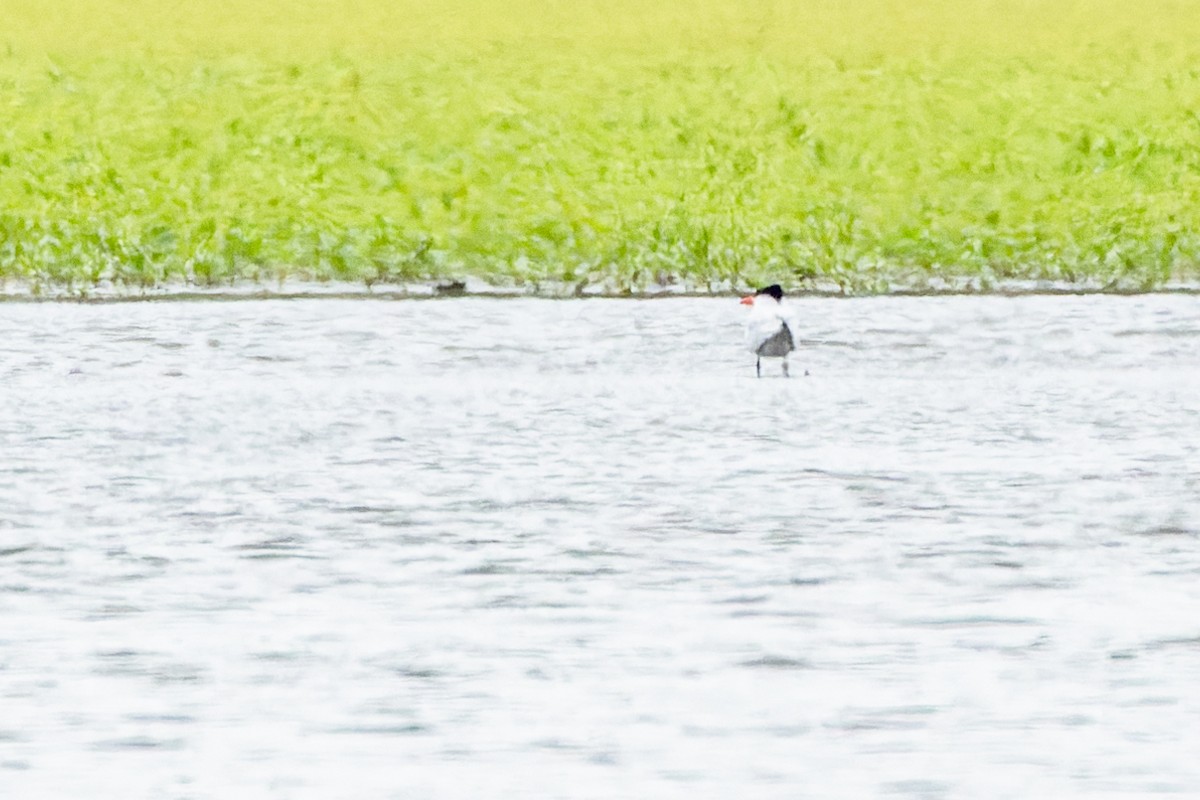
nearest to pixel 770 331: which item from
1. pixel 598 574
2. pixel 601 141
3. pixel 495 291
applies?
pixel 495 291

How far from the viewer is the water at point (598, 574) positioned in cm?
559

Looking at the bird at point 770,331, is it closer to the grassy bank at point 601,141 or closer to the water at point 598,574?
the water at point 598,574

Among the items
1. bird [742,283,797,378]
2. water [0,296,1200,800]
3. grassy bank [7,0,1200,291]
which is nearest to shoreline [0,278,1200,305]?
grassy bank [7,0,1200,291]

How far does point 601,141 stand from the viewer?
874 inches

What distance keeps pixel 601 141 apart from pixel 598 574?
586 inches

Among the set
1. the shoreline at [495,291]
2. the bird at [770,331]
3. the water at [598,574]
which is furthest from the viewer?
the shoreline at [495,291]

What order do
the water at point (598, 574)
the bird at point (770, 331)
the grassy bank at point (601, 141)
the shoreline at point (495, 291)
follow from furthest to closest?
the grassy bank at point (601, 141) < the shoreline at point (495, 291) < the bird at point (770, 331) < the water at point (598, 574)

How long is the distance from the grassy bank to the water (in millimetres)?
4535

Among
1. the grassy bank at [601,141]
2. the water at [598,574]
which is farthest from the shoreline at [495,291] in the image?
the water at [598,574]

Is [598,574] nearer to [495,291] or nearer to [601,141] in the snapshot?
[495,291]

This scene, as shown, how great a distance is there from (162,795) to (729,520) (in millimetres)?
3472

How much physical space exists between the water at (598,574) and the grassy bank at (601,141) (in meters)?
4.54

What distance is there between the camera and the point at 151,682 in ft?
20.3

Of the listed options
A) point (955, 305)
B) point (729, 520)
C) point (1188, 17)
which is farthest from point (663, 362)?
point (1188, 17)
